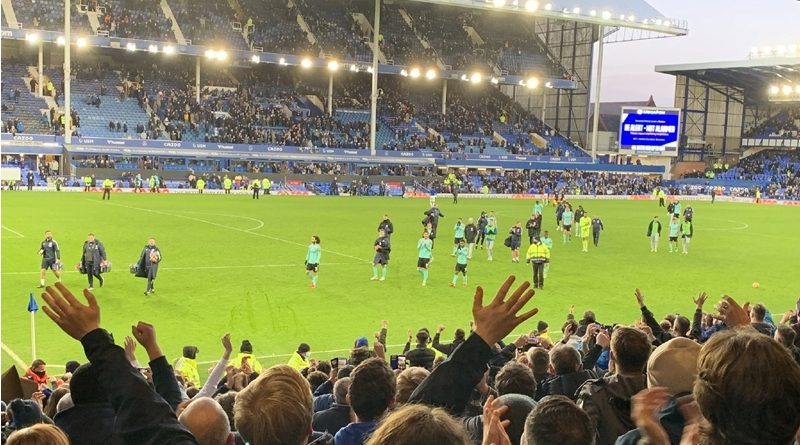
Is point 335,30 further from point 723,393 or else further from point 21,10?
point 723,393

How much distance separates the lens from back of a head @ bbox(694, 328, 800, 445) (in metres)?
2.49

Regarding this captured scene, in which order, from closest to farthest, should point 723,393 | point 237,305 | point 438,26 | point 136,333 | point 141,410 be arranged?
Answer: 1. point 723,393
2. point 141,410
3. point 136,333
4. point 237,305
5. point 438,26

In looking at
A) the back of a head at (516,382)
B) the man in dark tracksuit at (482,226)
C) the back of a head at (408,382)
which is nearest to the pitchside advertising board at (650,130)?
the man in dark tracksuit at (482,226)

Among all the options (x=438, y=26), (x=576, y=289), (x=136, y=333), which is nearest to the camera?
(x=136, y=333)

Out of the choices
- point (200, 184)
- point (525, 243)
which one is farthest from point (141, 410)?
point (200, 184)

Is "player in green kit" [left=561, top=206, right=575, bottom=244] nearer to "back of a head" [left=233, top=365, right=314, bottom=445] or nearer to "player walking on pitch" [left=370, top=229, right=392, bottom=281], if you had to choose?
"player walking on pitch" [left=370, top=229, right=392, bottom=281]

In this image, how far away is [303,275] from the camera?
23.9 meters

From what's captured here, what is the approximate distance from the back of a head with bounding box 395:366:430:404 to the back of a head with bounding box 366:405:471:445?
312cm

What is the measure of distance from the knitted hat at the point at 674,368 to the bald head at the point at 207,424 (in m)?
2.03

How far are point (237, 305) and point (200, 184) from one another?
129ft

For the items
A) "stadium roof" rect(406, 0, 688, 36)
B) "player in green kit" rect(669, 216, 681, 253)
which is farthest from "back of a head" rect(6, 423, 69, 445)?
"stadium roof" rect(406, 0, 688, 36)

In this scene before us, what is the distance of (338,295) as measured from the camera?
824 inches

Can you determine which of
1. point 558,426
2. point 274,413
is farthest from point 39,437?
point 558,426

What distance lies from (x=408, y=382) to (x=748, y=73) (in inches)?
3523
